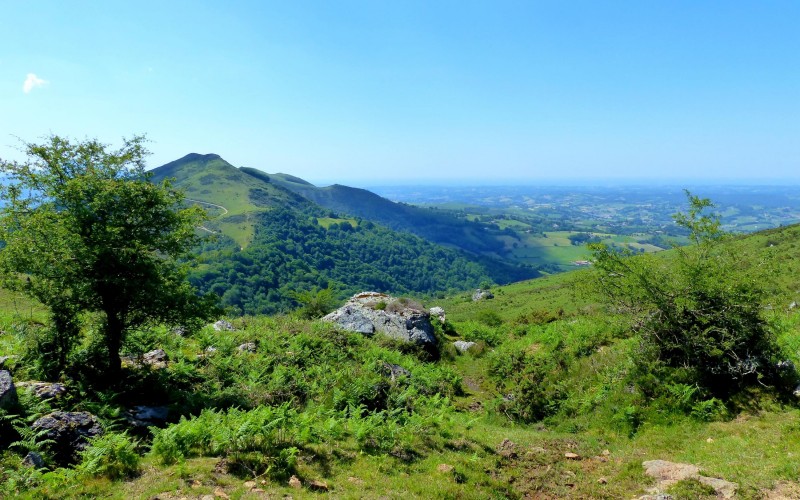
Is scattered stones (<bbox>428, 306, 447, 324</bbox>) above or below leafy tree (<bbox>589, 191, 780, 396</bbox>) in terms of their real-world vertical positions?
below

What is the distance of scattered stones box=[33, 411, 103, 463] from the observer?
34.2ft

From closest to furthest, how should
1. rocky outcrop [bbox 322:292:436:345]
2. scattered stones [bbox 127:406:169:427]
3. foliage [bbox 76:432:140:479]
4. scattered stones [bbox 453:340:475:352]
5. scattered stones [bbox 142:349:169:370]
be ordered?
foliage [bbox 76:432:140:479] → scattered stones [bbox 127:406:169:427] → scattered stones [bbox 142:349:169:370] → rocky outcrop [bbox 322:292:436:345] → scattered stones [bbox 453:340:475:352]

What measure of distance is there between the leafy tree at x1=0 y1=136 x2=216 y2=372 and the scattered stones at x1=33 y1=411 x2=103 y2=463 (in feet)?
12.3

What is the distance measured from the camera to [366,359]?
22.3 m

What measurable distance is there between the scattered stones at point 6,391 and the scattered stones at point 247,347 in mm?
9873

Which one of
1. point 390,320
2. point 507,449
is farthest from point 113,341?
point 390,320

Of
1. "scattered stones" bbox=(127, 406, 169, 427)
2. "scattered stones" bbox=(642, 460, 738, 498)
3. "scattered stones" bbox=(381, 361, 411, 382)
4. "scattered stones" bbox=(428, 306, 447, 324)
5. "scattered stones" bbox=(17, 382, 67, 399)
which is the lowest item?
"scattered stones" bbox=(428, 306, 447, 324)

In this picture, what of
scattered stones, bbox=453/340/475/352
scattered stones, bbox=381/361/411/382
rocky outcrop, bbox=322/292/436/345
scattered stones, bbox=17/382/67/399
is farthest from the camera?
scattered stones, bbox=453/340/475/352

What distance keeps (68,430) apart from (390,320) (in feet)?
65.6

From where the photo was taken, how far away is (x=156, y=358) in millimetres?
17844

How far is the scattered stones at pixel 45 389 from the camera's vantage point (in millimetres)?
12211

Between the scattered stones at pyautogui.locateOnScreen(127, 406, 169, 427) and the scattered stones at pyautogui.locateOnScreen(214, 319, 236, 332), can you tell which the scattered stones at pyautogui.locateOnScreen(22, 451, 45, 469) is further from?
the scattered stones at pyautogui.locateOnScreen(214, 319, 236, 332)

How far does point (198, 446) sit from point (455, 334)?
2448 cm

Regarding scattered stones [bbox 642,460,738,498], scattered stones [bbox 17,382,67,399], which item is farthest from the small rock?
scattered stones [bbox 17,382,67,399]
